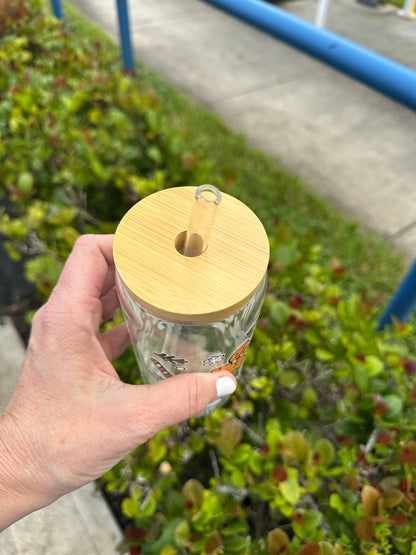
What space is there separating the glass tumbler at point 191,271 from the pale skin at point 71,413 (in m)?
0.08

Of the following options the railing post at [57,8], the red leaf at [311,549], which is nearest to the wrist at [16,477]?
the red leaf at [311,549]

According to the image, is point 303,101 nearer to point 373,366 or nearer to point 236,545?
point 373,366

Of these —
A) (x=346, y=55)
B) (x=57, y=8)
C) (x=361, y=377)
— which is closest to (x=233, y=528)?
(x=361, y=377)

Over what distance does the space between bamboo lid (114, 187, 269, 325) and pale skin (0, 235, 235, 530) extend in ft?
0.75

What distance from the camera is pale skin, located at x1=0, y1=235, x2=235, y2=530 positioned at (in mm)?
791

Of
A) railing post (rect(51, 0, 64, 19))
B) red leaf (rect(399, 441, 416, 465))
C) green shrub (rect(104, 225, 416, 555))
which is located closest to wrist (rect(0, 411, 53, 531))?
Result: green shrub (rect(104, 225, 416, 555))

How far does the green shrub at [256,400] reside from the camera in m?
0.92

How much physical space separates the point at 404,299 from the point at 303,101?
3.07 meters

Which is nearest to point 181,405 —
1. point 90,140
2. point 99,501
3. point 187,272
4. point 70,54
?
point 187,272

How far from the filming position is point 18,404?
85 centimetres

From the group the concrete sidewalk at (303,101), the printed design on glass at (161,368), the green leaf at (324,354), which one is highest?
the printed design on glass at (161,368)

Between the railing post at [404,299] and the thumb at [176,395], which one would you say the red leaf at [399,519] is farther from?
the railing post at [404,299]

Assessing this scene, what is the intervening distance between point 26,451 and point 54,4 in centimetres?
359

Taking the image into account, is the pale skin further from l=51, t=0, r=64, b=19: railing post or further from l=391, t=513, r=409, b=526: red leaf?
l=51, t=0, r=64, b=19: railing post
